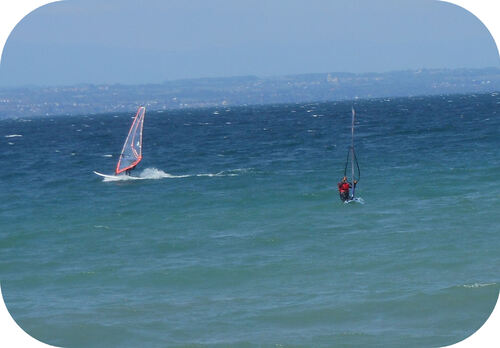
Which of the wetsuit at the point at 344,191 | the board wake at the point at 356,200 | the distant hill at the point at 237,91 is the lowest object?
the board wake at the point at 356,200

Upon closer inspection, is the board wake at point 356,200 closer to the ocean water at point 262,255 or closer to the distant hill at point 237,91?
the ocean water at point 262,255

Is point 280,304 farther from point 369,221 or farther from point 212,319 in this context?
point 369,221

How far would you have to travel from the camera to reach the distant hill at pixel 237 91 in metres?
20.3

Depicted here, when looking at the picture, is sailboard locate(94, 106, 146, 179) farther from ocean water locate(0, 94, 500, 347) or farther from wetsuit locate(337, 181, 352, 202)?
wetsuit locate(337, 181, 352, 202)

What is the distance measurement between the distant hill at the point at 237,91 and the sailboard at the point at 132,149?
45.3ft

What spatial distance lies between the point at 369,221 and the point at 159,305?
9.50 m

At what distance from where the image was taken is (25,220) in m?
27.8

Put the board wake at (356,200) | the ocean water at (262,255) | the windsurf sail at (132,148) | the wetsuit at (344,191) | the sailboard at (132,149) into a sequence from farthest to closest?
1. the windsurf sail at (132,148)
2. the sailboard at (132,149)
3. the board wake at (356,200)
4. the wetsuit at (344,191)
5. the ocean water at (262,255)

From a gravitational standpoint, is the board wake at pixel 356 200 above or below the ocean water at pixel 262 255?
above

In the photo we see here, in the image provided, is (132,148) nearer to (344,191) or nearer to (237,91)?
(237,91)

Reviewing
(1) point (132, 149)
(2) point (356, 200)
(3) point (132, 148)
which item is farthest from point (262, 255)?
(1) point (132, 149)

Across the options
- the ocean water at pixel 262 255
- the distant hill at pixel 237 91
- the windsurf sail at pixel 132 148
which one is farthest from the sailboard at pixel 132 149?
the distant hill at pixel 237 91

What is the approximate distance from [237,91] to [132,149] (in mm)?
22208

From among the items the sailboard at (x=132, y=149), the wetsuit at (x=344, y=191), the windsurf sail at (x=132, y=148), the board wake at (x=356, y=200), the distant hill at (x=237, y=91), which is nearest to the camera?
the distant hill at (x=237, y=91)
